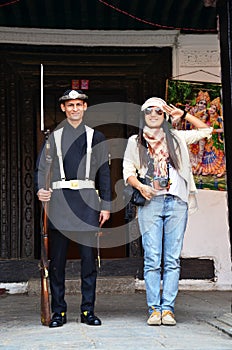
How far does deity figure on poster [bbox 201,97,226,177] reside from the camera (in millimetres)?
7266

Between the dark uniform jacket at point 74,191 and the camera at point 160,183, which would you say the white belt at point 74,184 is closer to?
the dark uniform jacket at point 74,191

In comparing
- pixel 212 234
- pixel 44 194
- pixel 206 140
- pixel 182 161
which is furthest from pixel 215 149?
pixel 44 194

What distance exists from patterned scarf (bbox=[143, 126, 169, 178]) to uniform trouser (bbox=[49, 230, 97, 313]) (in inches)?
32.3

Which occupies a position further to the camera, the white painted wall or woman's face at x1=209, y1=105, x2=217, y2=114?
the white painted wall

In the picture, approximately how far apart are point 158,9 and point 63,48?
1.21m

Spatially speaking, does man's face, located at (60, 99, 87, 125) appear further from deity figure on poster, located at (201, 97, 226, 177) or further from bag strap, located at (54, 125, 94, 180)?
deity figure on poster, located at (201, 97, 226, 177)

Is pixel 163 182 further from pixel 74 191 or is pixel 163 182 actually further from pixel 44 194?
pixel 44 194

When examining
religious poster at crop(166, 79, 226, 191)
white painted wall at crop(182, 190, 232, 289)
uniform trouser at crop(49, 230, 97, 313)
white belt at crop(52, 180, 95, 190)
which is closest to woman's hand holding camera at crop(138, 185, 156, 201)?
white belt at crop(52, 180, 95, 190)

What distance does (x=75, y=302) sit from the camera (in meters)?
6.16

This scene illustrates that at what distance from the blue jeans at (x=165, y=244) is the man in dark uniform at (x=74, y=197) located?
350 mm

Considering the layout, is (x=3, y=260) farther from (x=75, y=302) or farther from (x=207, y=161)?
(x=207, y=161)

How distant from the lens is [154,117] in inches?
188

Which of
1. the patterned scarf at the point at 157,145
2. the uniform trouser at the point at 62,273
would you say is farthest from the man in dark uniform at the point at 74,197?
the patterned scarf at the point at 157,145

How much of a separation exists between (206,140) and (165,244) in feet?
8.87
